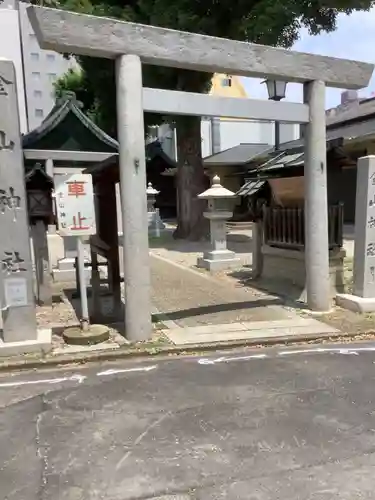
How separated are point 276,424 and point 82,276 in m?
3.45

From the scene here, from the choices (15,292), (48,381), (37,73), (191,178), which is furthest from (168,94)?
(37,73)

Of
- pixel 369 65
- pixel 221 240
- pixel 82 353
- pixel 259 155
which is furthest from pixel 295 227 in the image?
pixel 259 155

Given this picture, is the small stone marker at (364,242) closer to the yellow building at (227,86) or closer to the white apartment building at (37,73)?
the yellow building at (227,86)

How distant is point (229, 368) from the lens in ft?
18.0

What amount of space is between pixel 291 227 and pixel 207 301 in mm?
2205

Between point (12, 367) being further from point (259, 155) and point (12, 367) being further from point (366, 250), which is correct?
point (259, 155)

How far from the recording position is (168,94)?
20.9ft

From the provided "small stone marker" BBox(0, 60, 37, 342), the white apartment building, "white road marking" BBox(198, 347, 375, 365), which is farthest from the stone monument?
the white apartment building

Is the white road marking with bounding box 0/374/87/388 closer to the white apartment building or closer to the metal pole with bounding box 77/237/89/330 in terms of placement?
the metal pole with bounding box 77/237/89/330

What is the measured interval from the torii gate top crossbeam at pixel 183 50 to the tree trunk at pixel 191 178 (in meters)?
10.0

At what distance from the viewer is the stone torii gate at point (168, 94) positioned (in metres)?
5.89

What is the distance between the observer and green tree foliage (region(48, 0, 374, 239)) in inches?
508

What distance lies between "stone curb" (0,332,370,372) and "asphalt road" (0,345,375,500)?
0.22m

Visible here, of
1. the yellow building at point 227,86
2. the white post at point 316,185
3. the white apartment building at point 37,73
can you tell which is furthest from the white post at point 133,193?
the white apartment building at point 37,73
